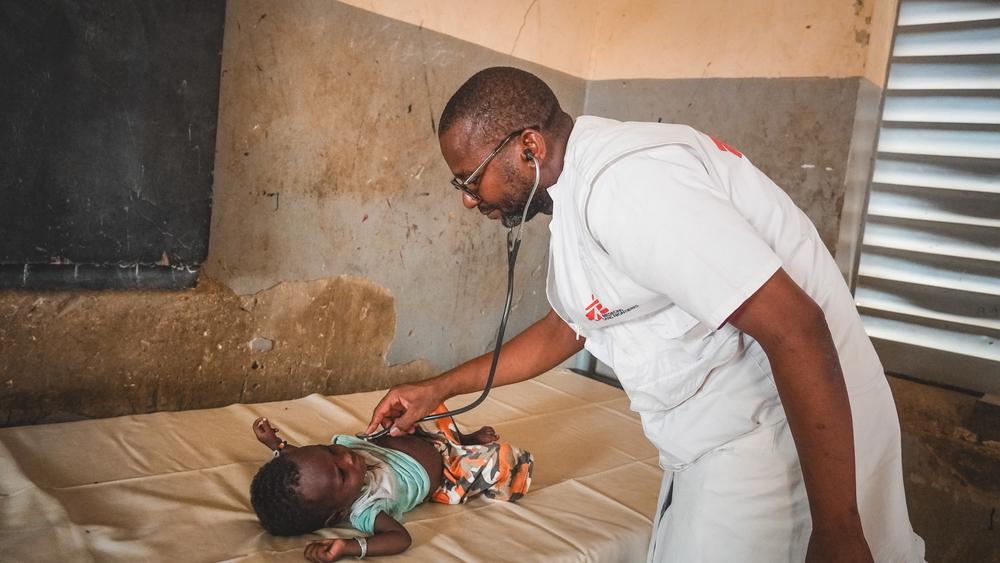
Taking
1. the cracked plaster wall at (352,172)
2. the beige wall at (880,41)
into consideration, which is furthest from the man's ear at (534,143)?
the beige wall at (880,41)

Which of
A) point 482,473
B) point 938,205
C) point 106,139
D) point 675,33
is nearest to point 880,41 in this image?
point 938,205

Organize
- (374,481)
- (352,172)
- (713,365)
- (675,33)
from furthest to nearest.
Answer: (675,33), (352,172), (374,481), (713,365)

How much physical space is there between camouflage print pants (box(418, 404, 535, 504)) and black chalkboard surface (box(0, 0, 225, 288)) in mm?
964

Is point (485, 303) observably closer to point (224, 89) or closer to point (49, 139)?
point (224, 89)

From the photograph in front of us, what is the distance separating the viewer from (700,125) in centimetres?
299

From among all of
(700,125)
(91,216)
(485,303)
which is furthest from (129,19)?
(700,125)

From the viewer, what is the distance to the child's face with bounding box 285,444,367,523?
1.49 meters

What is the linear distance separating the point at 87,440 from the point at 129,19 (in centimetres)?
109

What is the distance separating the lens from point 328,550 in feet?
4.50

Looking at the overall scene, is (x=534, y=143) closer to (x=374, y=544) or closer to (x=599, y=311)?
(x=599, y=311)

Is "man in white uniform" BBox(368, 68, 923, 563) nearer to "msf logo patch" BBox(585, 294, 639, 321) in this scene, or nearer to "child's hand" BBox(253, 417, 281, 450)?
"msf logo patch" BBox(585, 294, 639, 321)

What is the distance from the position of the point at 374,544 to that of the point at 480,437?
2.11 ft

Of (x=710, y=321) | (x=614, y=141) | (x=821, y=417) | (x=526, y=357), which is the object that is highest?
(x=614, y=141)

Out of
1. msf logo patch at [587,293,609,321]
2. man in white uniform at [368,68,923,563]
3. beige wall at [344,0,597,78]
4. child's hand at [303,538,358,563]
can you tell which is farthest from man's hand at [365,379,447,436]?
beige wall at [344,0,597,78]
